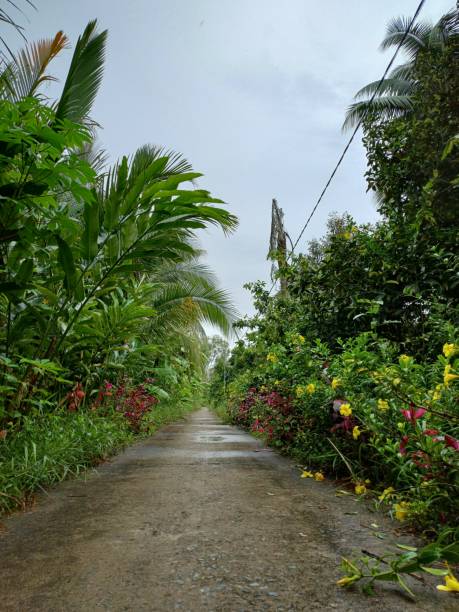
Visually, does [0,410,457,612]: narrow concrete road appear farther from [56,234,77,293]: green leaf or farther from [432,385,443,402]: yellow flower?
[56,234,77,293]: green leaf

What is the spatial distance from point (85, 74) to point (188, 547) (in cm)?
460

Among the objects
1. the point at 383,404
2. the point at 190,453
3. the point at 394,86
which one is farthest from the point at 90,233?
the point at 394,86

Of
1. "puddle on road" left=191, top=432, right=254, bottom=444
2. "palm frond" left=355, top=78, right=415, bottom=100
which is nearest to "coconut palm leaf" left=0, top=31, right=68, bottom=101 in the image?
"puddle on road" left=191, top=432, right=254, bottom=444

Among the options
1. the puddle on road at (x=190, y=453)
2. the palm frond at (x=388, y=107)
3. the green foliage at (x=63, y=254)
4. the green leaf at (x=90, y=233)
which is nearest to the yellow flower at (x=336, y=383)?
the green foliage at (x=63, y=254)

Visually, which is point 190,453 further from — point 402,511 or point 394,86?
point 394,86

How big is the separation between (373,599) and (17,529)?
166 cm

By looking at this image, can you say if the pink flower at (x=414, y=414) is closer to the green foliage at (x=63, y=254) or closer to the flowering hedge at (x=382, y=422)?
the flowering hedge at (x=382, y=422)

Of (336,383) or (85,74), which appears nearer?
(336,383)

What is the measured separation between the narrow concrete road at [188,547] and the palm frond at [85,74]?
3.48 metres

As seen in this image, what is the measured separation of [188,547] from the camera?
5.85ft

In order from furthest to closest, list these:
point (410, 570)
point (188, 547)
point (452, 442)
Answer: point (188, 547), point (452, 442), point (410, 570)

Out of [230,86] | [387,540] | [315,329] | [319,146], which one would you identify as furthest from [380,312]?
[319,146]

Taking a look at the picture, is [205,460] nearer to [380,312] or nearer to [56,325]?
[56,325]

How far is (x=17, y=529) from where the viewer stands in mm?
2062
